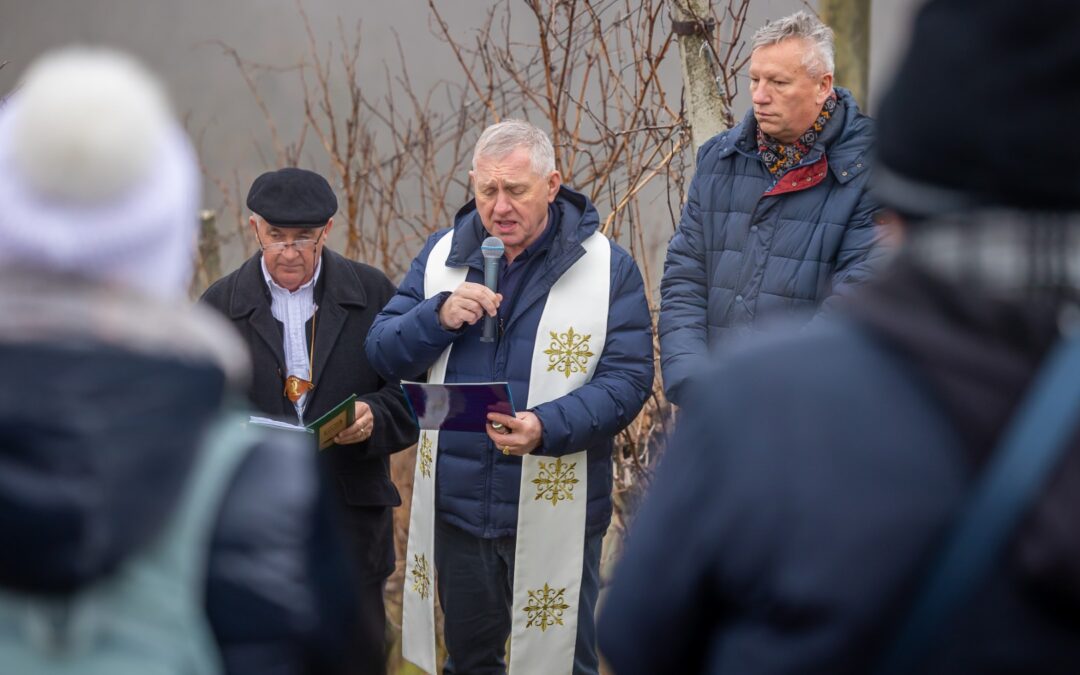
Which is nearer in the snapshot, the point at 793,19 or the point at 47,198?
the point at 47,198

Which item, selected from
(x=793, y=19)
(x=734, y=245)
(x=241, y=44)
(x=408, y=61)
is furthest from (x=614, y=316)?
(x=241, y=44)

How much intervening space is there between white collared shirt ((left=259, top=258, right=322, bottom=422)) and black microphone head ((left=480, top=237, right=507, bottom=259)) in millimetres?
619

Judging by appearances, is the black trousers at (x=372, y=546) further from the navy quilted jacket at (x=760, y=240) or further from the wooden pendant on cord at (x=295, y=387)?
the navy quilted jacket at (x=760, y=240)

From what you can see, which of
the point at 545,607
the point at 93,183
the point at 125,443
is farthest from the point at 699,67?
the point at 125,443

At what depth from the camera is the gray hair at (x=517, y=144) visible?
4.23m

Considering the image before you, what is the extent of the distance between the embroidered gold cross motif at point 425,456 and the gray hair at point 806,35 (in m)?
1.68

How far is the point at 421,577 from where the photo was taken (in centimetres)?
442

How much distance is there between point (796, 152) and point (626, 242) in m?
3.38

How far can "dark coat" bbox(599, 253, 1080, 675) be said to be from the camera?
1343 millimetres

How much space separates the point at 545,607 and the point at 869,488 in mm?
3012

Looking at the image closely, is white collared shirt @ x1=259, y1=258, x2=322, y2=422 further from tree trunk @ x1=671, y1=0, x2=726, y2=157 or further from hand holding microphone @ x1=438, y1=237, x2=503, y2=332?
tree trunk @ x1=671, y1=0, x2=726, y2=157

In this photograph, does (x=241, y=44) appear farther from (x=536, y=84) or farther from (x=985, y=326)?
(x=985, y=326)

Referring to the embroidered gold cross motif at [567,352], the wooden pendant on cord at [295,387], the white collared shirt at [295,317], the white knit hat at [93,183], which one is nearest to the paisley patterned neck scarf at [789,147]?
the embroidered gold cross motif at [567,352]

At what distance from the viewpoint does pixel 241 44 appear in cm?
761
